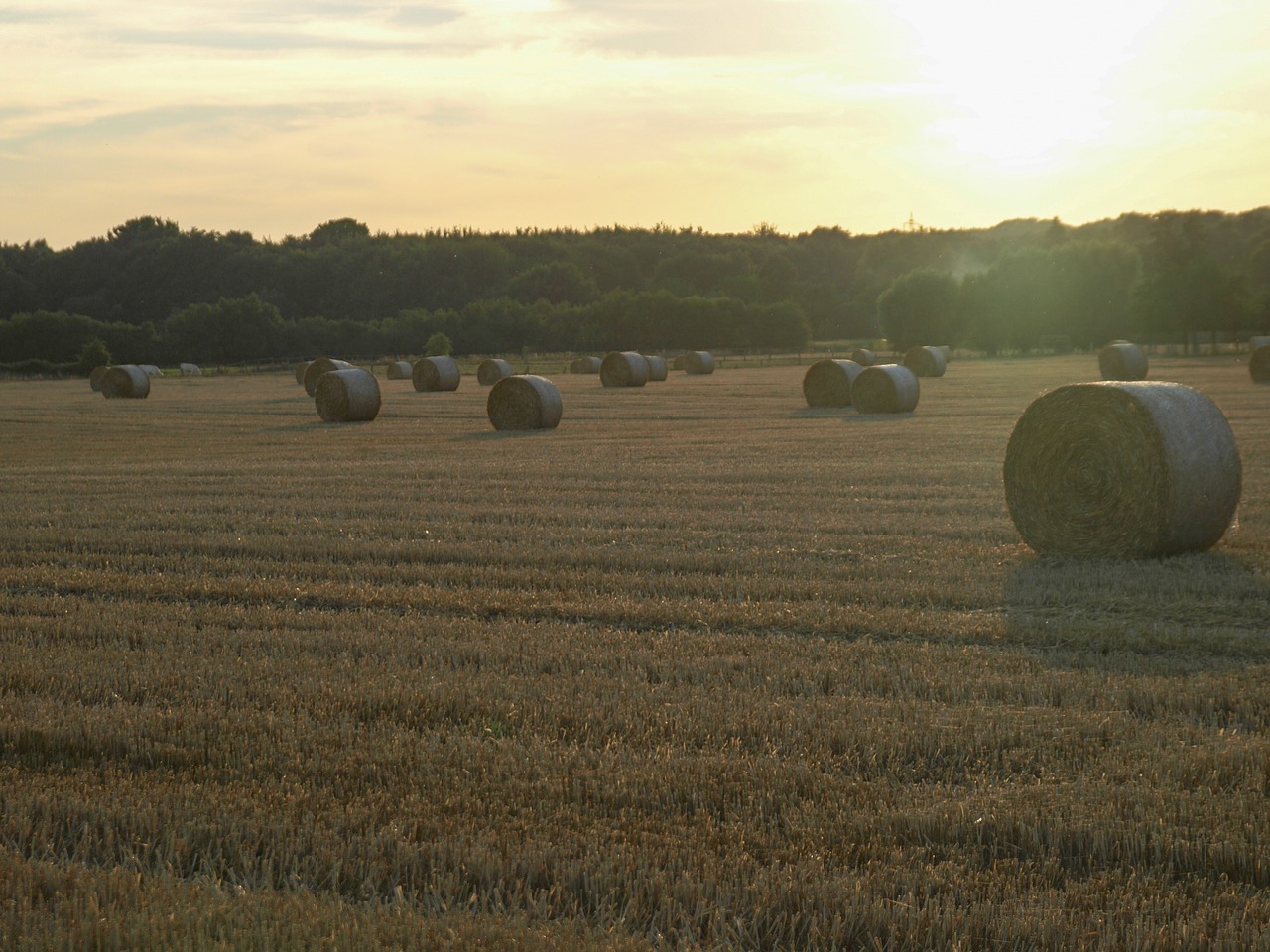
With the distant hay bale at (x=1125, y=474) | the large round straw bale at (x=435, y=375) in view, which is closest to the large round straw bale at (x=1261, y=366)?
the large round straw bale at (x=435, y=375)

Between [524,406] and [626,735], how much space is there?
20812mm

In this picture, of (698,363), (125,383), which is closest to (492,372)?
(698,363)

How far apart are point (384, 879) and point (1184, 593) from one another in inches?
261

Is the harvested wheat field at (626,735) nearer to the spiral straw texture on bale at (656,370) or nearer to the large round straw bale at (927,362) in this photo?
the large round straw bale at (927,362)

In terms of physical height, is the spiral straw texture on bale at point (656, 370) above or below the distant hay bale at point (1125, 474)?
above

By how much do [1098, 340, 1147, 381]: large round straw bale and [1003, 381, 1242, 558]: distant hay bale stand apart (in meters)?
33.5

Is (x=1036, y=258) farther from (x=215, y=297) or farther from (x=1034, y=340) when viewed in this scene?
(x=215, y=297)

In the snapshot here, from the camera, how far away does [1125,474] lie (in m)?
11.0

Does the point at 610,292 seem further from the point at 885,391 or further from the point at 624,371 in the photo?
the point at 885,391

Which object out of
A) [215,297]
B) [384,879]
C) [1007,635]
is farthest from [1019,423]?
[215,297]

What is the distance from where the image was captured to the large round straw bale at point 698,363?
59.1m

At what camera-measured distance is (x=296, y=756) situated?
555 centimetres

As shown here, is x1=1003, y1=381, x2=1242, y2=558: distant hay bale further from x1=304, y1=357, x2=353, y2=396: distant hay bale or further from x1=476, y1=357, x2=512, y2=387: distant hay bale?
x1=476, y1=357, x2=512, y2=387: distant hay bale

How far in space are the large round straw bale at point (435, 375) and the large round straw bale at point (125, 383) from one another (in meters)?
9.16
